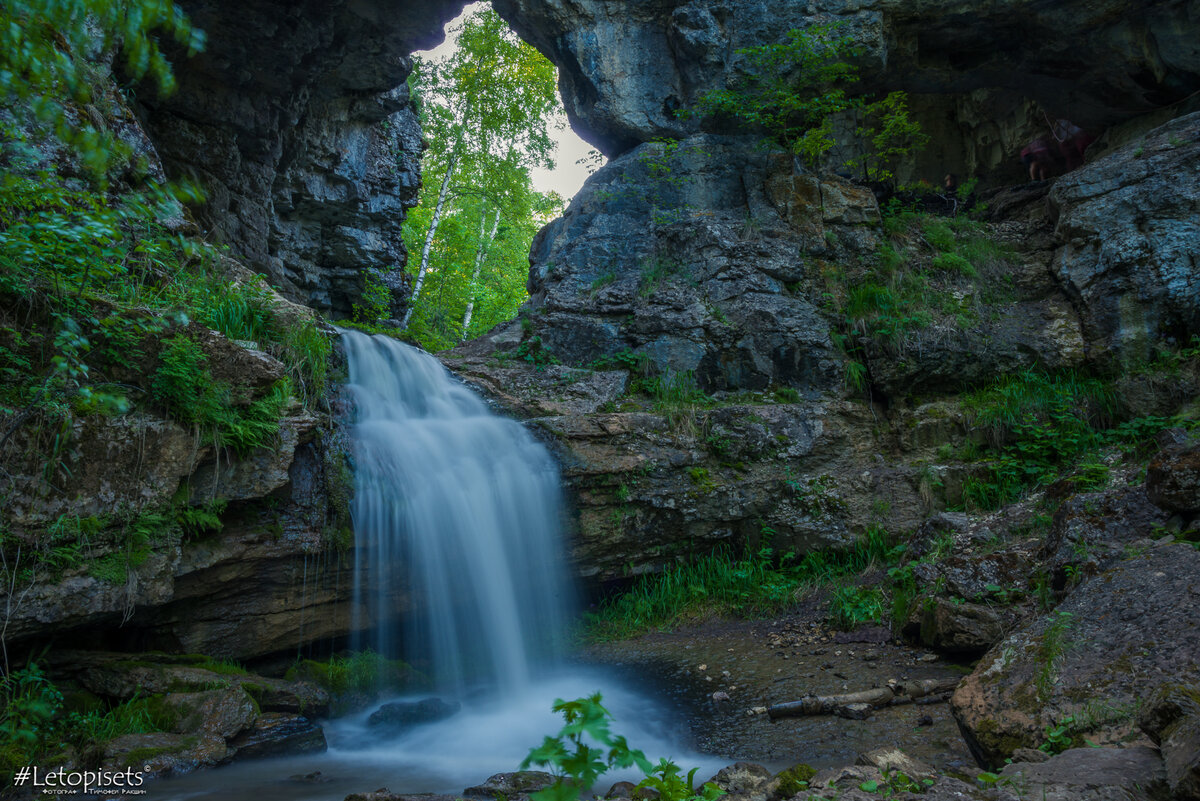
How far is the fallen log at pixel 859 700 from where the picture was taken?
4195mm

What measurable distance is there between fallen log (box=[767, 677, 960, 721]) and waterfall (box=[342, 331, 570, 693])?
2578 mm

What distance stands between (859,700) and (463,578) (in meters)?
3.60

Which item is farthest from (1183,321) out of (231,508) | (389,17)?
(389,17)

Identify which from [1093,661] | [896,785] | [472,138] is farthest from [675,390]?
[472,138]

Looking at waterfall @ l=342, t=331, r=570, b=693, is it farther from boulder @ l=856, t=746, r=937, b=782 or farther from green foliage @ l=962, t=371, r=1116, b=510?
green foliage @ l=962, t=371, r=1116, b=510

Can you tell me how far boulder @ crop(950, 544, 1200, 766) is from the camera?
2881 millimetres

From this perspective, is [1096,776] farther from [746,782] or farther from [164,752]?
[164,752]

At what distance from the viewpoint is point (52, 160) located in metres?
5.07

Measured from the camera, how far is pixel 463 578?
20.5 feet

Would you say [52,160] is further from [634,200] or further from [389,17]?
[634,200]

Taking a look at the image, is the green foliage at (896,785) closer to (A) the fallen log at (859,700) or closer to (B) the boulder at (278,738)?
(A) the fallen log at (859,700)

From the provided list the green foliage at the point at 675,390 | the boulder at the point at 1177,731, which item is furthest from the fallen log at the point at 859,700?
the green foliage at the point at 675,390

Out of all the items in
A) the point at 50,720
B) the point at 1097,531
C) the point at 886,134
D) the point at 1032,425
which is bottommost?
the point at 50,720

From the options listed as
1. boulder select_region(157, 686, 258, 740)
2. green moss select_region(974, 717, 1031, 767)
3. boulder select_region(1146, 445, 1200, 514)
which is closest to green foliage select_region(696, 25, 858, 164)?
boulder select_region(1146, 445, 1200, 514)
